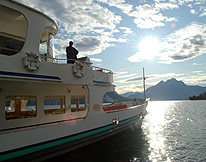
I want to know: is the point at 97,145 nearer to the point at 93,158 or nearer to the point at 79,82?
the point at 93,158

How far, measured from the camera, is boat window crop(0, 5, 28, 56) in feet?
21.7

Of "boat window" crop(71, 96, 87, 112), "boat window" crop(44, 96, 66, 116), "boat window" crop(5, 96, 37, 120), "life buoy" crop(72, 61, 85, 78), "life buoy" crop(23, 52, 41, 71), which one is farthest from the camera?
"boat window" crop(71, 96, 87, 112)

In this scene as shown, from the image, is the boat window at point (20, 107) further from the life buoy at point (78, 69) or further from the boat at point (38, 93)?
the life buoy at point (78, 69)

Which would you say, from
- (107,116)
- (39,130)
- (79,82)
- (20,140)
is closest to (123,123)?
(107,116)

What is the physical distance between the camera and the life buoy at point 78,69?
8148 mm

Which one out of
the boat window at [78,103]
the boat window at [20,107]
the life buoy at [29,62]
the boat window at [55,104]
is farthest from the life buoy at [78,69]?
the boat window at [78,103]

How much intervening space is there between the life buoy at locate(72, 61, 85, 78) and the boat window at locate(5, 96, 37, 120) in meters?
2.91

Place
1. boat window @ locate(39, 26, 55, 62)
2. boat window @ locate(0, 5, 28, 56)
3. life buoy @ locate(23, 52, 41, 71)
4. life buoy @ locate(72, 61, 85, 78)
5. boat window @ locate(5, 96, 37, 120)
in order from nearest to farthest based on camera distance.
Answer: life buoy @ locate(23, 52, 41, 71)
boat window @ locate(0, 5, 28, 56)
boat window @ locate(5, 96, 37, 120)
life buoy @ locate(72, 61, 85, 78)
boat window @ locate(39, 26, 55, 62)

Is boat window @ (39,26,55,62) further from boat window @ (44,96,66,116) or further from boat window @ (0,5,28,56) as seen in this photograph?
boat window @ (44,96,66,116)

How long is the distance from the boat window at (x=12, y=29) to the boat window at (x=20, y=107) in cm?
273

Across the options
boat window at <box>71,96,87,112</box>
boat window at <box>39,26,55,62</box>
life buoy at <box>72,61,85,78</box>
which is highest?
boat window at <box>39,26,55,62</box>

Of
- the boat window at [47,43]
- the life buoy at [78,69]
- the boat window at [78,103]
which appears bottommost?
the boat window at [78,103]

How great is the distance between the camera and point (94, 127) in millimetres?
8961

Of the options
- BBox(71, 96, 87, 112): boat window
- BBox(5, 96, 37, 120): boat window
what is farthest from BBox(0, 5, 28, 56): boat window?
BBox(71, 96, 87, 112): boat window
